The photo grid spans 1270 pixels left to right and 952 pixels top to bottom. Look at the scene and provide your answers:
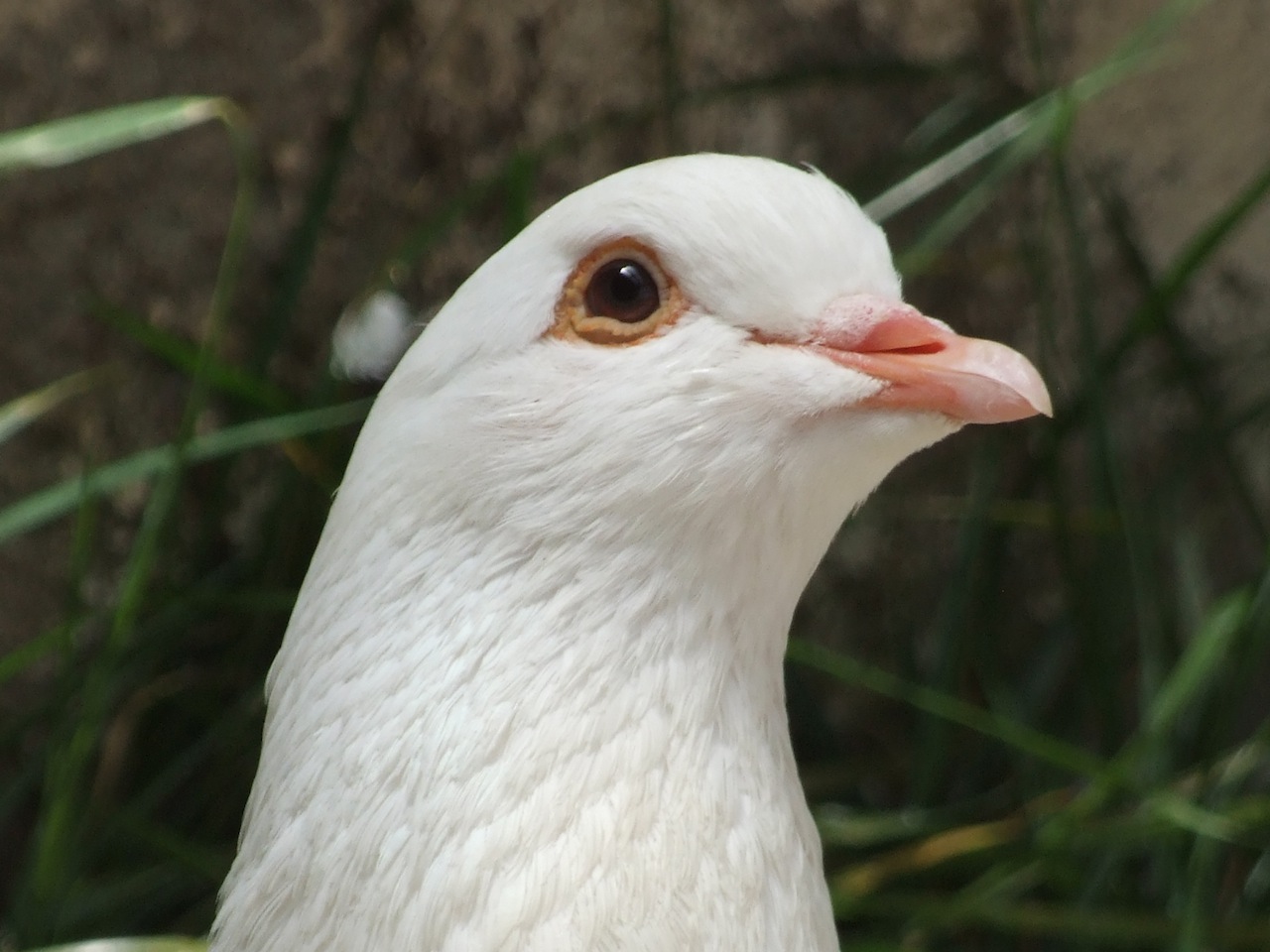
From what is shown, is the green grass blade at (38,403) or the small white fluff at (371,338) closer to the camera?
the green grass blade at (38,403)

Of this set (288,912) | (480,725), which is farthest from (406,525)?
(288,912)

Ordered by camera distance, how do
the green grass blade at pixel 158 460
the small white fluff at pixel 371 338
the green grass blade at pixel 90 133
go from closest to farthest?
the green grass blade at pixel 90 133, the green grass blade at pixel 158 460, the small white fluff at pixel 371 338

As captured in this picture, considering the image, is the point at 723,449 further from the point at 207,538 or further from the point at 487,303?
the point at 207,538

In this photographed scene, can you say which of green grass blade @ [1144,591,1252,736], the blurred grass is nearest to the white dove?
the blurred grass

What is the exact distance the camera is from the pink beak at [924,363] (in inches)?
29.9

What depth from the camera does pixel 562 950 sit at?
739mm

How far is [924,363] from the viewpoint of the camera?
2.54ft

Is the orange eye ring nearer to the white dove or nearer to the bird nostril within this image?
the white dove

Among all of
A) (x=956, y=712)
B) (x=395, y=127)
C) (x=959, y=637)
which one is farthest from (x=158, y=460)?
(x=959, y=637)

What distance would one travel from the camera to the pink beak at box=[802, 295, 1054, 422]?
760 millimetres

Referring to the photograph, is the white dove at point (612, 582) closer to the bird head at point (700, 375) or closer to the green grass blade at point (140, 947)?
the bird head at point (700, 375)

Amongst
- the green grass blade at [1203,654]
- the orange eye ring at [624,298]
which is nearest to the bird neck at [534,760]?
the orange eye ring at [624,298]

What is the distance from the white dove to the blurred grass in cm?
43

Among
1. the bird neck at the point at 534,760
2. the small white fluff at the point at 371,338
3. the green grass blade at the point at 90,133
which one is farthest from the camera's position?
the small white fluff at the point at 371,338
